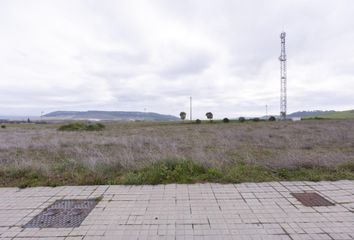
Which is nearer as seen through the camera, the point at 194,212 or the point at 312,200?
the point at 194,212

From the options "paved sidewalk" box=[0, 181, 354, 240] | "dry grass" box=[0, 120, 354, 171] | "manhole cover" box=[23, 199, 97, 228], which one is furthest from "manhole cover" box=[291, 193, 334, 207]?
"manhole cover" box=[23, 199, 97, 228]

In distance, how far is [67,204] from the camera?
13.6ft

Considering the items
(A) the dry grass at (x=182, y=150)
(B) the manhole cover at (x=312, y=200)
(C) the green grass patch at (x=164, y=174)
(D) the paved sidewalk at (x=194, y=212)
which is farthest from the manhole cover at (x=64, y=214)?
(B) the manhole cover at (x=312, y=200)

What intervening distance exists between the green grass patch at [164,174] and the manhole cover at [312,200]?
95 cm

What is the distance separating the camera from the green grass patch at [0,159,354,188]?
522 cm

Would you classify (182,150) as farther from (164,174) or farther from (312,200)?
(312,200)

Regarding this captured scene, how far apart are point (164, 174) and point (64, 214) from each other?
7.48ft

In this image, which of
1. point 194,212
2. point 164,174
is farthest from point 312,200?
point 164,174

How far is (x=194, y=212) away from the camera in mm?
3672

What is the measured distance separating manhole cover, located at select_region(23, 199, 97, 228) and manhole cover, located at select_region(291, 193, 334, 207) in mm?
3729

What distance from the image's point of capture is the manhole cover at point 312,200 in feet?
12.9

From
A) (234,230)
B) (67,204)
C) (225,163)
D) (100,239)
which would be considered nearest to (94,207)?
(67,204)

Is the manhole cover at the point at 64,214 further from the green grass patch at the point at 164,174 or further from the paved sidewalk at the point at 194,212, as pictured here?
the green grass patch at the point at 164,174

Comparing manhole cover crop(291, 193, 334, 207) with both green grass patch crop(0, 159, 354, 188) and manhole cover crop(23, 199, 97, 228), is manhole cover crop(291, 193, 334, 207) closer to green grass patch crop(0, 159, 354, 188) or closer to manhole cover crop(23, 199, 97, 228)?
green grass patch crop(0, 159, 354, 188)
